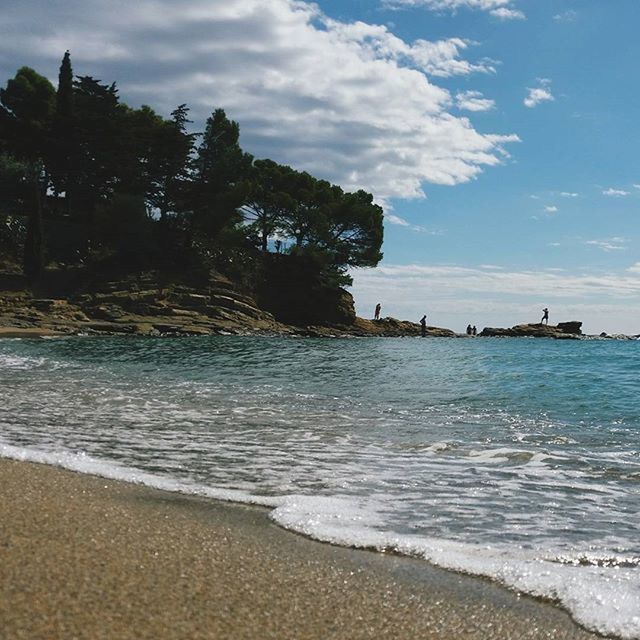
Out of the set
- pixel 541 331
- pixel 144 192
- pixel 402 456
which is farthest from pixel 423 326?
pixel 402 456

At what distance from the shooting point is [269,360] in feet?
77.9

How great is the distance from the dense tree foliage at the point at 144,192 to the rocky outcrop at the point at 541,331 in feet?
77.9

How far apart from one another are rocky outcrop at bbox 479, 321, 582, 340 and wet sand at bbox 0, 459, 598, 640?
75.4 meters

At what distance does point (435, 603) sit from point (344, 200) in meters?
63.5

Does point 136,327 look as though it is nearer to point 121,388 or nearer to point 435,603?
point 121,388

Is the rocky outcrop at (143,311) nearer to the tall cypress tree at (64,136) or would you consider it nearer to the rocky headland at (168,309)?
the rocky headland at (168,309)

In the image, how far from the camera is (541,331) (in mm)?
76438

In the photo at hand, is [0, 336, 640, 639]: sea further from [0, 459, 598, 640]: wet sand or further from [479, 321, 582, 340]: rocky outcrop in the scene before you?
[479, 321, 582, 340]: rocky outcrop

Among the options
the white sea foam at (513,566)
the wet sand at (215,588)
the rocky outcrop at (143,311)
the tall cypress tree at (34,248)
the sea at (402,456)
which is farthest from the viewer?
the tall cypress tree at (34,248)

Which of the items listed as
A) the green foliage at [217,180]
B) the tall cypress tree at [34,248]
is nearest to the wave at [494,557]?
the tall cypress tree at [34,248]

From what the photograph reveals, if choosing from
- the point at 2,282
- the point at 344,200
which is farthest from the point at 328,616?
the point at 344,200

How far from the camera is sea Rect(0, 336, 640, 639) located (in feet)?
13.9

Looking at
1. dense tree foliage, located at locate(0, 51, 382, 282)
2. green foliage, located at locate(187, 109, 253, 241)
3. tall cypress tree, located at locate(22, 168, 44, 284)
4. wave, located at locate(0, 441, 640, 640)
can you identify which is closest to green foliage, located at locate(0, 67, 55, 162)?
dense tree foliage, located at locate(0, 51, 382, 282)

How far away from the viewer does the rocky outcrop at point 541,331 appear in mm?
75412
